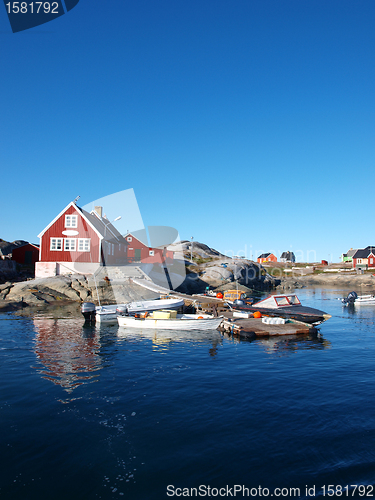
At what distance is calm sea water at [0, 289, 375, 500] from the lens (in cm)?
816

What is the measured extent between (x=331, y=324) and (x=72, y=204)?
122 ft

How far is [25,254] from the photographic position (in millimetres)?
64812

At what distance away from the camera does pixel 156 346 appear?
72.9ft

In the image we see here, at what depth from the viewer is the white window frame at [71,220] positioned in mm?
48344

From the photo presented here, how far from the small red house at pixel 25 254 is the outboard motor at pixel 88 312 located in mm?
40059

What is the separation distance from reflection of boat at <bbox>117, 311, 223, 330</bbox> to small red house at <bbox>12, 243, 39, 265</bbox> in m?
44.1

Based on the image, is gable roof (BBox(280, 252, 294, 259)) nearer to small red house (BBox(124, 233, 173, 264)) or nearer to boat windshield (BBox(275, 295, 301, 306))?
small red house (BBox(124, 233, 173, 264))

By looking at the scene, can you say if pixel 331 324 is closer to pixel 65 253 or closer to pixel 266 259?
pixel 65 253

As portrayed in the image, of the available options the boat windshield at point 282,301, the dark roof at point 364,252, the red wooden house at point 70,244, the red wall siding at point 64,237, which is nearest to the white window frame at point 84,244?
the red wooden house at point 70,244

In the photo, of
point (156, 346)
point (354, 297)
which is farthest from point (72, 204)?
point (354, 297)

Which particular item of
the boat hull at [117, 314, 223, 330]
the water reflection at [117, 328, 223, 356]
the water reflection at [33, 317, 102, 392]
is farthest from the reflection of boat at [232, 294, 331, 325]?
the water reflection at [33, 317, 102, 392]

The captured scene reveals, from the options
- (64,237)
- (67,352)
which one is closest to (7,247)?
(64,237)

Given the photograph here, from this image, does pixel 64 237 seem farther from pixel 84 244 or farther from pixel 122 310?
pixel 122 310

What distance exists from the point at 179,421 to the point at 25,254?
6250 cm
